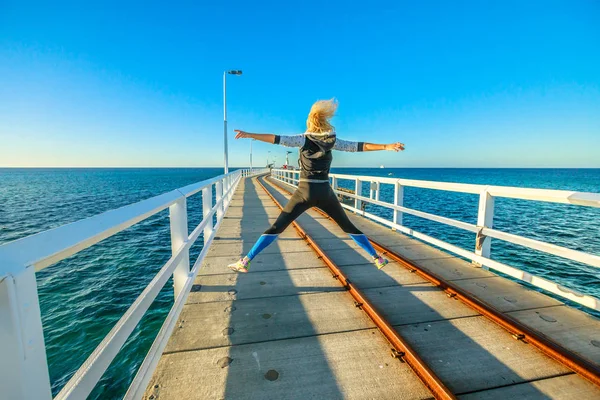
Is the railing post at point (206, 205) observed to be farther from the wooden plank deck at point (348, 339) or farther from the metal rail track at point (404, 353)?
the metal rail track at point (404, 353)

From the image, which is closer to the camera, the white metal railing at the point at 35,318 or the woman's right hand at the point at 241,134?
the white metal railing at the point at 35,318

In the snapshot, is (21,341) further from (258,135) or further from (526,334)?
(526,334)

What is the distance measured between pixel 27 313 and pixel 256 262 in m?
3.94

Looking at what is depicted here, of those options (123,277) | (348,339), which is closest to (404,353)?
Result: (348,339)

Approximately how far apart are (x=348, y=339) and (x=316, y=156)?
2.08 meters

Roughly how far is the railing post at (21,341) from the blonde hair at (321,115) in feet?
10.0

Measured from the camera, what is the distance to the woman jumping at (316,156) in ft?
11.8

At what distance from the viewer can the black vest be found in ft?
11.8

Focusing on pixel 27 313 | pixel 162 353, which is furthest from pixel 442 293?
pixel 27 313

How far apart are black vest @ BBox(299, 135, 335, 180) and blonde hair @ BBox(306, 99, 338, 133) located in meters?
0.12

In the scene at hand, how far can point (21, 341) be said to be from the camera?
984 millimetres

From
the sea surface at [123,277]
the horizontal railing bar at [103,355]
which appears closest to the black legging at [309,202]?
the horizontal railing bar at [103,355]

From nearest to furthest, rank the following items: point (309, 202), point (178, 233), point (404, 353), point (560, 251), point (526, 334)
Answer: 1. point (404, 353)
2. point (526, 334)
3. point (560, 251)
4. point (178, 233)
5. point (309, 202)

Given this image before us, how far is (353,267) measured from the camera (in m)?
4.75
